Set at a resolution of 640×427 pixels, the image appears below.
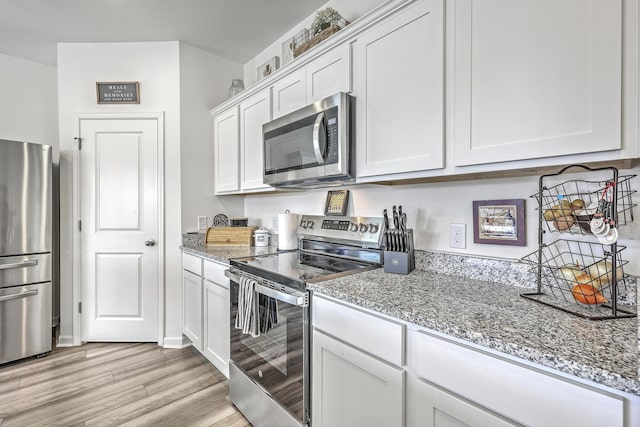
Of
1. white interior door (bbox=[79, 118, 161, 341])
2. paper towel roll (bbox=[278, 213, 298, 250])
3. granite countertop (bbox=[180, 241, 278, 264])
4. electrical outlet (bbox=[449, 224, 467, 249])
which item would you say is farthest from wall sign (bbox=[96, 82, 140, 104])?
electrical outlet (bbox=[449, 224, 467, 249])

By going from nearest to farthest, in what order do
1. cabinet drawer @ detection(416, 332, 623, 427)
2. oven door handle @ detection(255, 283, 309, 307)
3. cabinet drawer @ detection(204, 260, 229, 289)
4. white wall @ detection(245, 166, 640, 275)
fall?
cabinet drawer @ detection(416, 332, 623, 427) → white wall @ detection(245, 166, 640, 275) → oven door handle @ detection(255, 283, 309, 307) → cabinet drawer @ detection(204, 260, 229, 289)

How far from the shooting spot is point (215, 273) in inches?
83.3

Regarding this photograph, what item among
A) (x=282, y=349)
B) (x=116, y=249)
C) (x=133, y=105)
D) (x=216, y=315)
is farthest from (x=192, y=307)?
(x=133, y=105)

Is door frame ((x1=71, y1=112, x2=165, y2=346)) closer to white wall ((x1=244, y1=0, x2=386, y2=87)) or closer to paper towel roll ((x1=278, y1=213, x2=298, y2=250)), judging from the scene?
white wall ((x1=244, y1=0, x2=386, y2=87))

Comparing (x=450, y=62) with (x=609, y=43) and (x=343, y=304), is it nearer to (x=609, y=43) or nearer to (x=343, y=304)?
(x=609, y=43)

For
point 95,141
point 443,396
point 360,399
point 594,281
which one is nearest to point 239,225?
point 95,141

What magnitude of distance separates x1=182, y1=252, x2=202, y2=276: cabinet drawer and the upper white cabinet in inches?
48.1

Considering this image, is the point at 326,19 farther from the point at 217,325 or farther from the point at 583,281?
the point at 217,325

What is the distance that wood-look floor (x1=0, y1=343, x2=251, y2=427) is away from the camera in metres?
1.80

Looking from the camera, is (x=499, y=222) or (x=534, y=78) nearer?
(x=534, y=78)

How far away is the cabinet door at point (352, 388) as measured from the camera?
1028mm

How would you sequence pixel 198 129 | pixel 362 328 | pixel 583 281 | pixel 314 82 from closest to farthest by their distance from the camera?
pixel 583 281 → pixel 362 328 → pixel 314 82 → pixel 198 129

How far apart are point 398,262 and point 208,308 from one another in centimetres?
145

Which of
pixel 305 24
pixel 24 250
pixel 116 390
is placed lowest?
pixel 116 390
